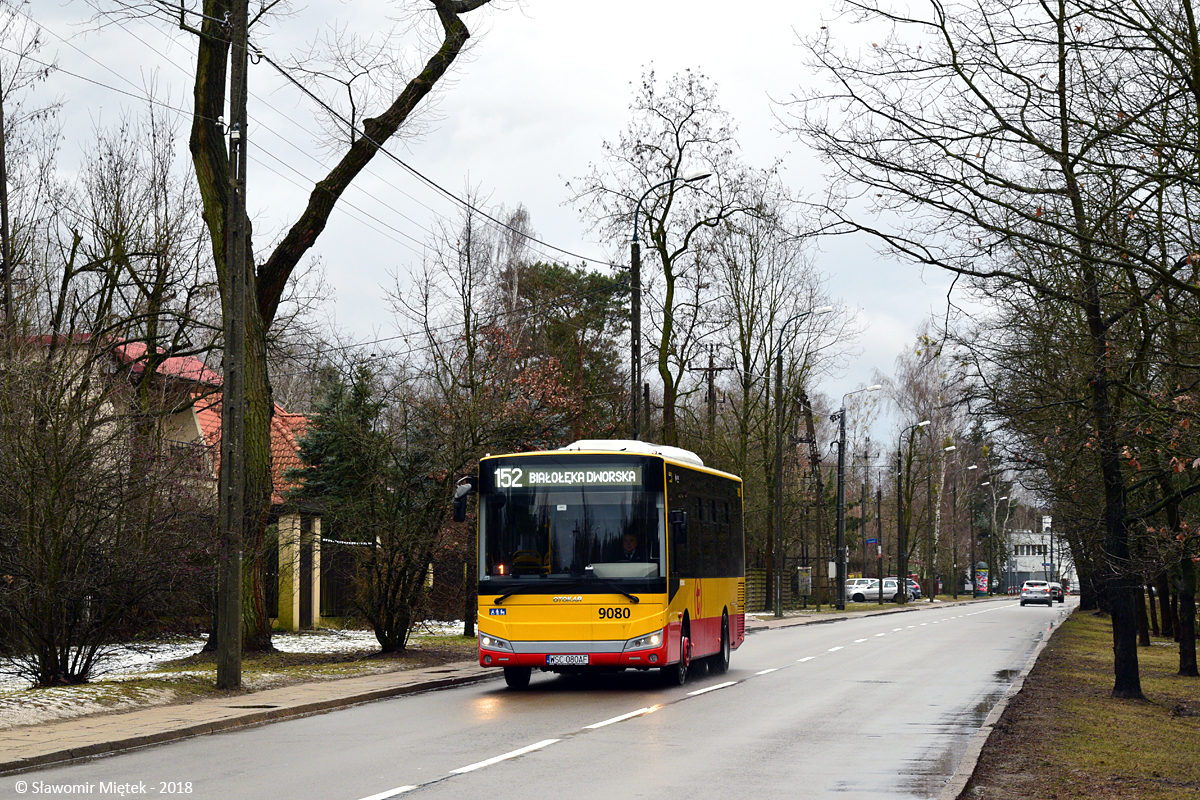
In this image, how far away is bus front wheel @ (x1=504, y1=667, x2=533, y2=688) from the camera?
19.2m

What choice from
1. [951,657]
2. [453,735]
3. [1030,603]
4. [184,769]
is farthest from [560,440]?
[1030,603]

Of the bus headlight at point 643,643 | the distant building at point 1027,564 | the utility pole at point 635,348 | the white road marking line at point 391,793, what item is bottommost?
the distant building at point 1027,564

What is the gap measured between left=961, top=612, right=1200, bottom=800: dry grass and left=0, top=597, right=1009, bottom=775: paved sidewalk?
304 inches

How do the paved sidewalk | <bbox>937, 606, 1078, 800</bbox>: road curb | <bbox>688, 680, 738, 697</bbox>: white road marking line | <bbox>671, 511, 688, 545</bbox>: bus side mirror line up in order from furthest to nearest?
<bbox>671, 511, 688, 545</bbox>: bus side mirror, <bbox>688, 680, 738, 697</bbox>: white road marking line, the paved sidewalk, <bbox>937, 606, 1078, 800</bbox>: road curb

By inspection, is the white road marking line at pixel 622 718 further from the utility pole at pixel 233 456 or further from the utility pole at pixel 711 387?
the utility pole at pixel 711 387

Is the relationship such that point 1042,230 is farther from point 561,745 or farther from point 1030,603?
point 1030,603

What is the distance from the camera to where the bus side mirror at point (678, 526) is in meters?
18.5

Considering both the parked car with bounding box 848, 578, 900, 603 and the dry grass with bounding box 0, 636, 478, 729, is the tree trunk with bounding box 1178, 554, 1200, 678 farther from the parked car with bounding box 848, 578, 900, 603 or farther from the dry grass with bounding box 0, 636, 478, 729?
A: the parked car with bounding box 848, 578, 900, 603

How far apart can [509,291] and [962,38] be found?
4497 centimetres

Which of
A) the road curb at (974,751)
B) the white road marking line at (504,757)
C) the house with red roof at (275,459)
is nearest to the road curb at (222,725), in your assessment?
the white road marking line at (504,757)

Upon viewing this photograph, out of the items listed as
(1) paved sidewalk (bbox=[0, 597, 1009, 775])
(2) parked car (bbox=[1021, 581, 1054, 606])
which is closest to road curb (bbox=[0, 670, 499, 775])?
(1) paved sidewalk (bbox=[0, 597, 1009, 775])

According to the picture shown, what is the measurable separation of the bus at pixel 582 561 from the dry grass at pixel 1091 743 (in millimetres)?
4867

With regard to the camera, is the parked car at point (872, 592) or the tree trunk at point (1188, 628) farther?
the parked car at point (872, 592)

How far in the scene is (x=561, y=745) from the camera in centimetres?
1245
